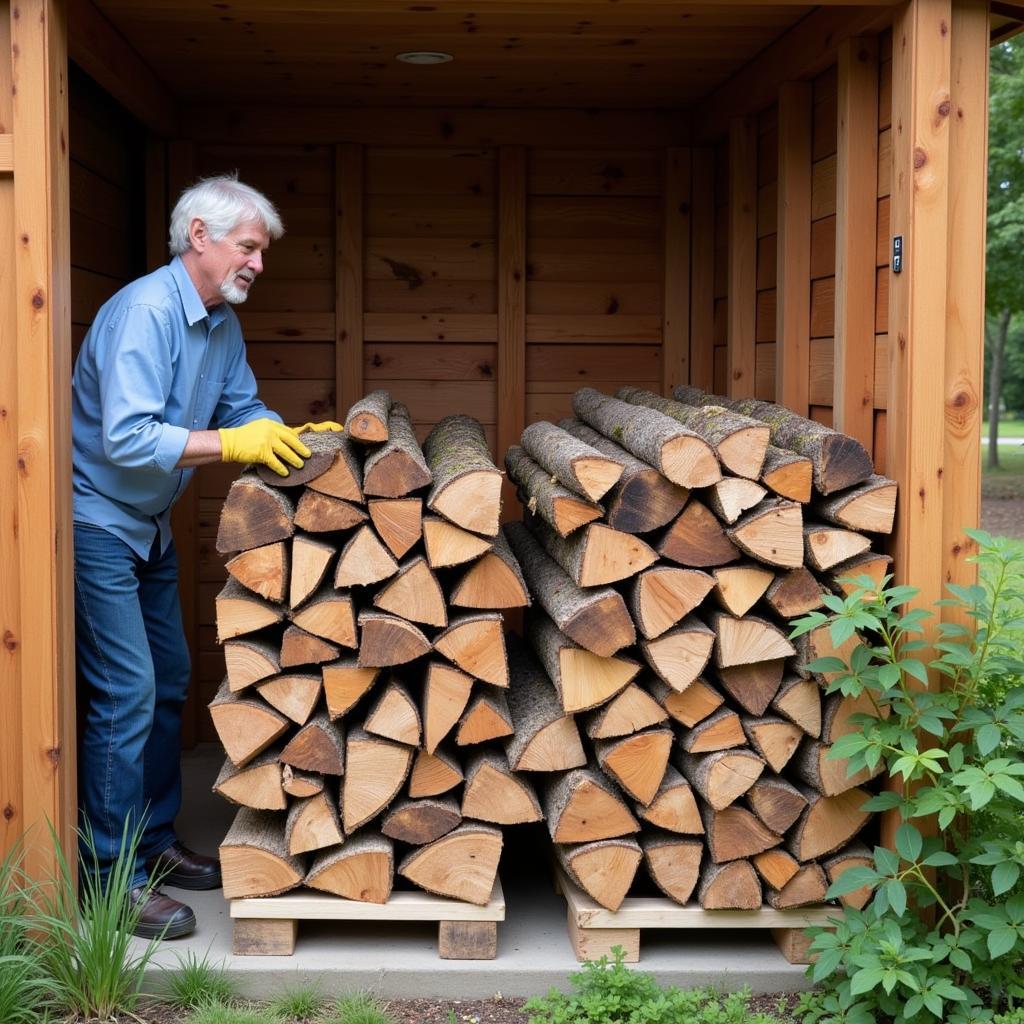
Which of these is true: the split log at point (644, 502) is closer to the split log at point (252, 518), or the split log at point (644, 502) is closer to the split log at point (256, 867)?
the split log at point (252, 518)

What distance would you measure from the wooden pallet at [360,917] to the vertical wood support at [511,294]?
7.68 ft

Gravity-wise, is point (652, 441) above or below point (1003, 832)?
above

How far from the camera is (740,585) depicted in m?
3.38

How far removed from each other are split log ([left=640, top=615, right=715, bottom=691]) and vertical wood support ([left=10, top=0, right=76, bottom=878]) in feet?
4.93

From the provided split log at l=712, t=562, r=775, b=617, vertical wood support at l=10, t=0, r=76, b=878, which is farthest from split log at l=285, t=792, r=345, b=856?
split log at l=712, t=562, r=775, b=617

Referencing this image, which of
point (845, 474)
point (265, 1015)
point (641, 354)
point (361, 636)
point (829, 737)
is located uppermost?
point (641, 354)

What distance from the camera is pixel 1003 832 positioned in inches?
127

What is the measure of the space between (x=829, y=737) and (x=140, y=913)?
186cm

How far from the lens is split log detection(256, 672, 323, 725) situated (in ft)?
11.2

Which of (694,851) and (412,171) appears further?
(412,171)

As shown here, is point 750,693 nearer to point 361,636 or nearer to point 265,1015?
point 361,636

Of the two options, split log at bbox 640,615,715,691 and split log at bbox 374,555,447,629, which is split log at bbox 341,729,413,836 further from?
split log at bbox 640,615,715,691

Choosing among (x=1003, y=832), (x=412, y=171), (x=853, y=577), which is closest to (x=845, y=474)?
(x=853, y=577)

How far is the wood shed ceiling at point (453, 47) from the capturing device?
13.1ft
